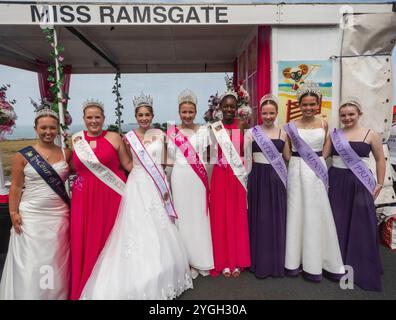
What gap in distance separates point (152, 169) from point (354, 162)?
184cm

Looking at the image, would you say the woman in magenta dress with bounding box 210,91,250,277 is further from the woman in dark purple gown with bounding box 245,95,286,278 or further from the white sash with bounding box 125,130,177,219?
the white sash with bounding box 125,130,177,219

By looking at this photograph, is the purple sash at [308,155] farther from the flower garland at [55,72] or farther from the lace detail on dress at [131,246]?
the flower garland at [55,72]

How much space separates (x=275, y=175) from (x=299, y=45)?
6.13 feet

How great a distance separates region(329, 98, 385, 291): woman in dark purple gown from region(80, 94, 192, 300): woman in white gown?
1582 millimetres

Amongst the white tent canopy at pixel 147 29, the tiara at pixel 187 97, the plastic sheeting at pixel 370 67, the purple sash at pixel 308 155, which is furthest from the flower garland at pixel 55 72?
the plastic sheeting at pixel 370 67

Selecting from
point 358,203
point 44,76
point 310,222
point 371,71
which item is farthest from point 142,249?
point 44,76

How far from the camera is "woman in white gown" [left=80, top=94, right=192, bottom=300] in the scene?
202 centimetres

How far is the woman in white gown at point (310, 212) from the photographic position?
2463 mm

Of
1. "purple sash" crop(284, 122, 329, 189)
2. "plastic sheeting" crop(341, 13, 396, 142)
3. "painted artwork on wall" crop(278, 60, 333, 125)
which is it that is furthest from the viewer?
"painted artwork on wall" crop(278, 60, 333, 125)

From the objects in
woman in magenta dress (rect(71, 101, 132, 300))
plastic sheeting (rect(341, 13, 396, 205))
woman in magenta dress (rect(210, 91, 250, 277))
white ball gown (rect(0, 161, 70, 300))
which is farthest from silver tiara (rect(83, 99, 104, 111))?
plastic sheeting (rect(341, 13, 396, 205))

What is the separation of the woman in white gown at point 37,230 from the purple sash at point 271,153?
68.5 inches

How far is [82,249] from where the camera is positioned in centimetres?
221
